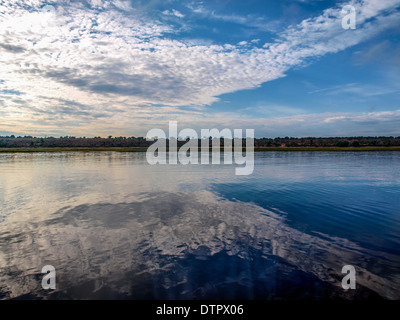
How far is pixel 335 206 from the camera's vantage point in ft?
43.9

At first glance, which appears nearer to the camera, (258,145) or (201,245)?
(201,245)

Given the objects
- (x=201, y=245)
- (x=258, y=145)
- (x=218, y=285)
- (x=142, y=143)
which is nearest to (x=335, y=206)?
(x=201, y=245)

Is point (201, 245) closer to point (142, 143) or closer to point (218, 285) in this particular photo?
point (218, 285)

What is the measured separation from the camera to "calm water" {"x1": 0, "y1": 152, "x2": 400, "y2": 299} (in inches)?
235

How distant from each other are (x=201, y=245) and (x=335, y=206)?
878 cm

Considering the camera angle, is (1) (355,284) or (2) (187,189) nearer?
(1) (355,284)

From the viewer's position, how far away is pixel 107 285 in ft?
19.9

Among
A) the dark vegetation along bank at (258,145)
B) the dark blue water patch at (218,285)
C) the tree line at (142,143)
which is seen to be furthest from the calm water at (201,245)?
the tree line at (142,143)

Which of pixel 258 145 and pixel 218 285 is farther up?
pixel 258 145

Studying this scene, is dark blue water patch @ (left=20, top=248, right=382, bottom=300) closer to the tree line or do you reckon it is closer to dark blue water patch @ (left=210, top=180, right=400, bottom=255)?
dark blue water patch @ (left=210, top=180, right=400, bottom=255)
